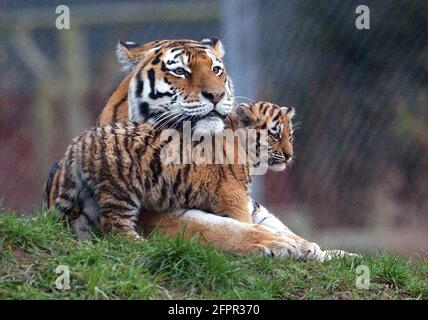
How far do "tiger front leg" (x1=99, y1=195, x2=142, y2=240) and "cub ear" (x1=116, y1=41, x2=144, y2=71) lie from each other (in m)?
1.10

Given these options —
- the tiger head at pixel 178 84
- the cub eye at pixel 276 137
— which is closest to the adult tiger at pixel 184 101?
the tiger head at pixel 178 84

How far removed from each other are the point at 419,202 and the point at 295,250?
11.5 feet

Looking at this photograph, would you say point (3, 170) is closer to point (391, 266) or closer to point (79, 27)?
point (79, 27)

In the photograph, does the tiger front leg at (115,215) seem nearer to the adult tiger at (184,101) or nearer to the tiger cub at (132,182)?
the tiger cub at (132,182)

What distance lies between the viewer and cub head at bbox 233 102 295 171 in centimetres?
543

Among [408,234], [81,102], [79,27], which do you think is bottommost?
[408,234]

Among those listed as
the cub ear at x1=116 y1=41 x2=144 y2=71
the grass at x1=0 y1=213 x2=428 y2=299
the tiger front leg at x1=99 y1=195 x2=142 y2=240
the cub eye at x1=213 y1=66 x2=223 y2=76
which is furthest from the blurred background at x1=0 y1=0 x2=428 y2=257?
the grass at x1=0 y1=213 x2=428 y2=299

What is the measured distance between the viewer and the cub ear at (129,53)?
5781mm

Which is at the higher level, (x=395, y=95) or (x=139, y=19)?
(x=139, y=19)

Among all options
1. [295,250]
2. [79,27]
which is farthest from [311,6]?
[295,250]

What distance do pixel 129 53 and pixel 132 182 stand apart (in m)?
1.07

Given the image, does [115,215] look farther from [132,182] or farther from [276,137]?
[276,137]

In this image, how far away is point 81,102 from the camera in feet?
24.3
